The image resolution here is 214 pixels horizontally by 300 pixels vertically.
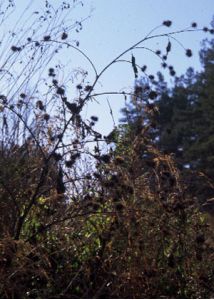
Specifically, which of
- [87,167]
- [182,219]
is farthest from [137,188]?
[87,167]

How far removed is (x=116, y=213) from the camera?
3.55m

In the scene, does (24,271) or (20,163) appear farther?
(20,163)

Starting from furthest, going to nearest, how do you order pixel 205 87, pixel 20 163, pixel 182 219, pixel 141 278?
pixel 205 87 → pixel 20 163 → pixel 182 219 → pixel 141 278

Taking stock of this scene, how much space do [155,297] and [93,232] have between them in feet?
1.86

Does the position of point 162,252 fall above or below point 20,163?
below

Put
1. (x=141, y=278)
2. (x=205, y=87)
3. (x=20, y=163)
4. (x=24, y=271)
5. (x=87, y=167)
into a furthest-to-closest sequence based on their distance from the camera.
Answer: (x=205, y=87)
(x=87, y=167)
(x=20, y=163)
(x=141, y=278)
(x=24, y=271)

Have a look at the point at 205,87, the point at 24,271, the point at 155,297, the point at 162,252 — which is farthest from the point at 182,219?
the point at 205,87

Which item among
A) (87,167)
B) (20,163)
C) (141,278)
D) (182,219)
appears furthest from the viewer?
(87,167)

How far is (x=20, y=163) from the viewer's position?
4145mm

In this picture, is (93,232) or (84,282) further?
(93,232)

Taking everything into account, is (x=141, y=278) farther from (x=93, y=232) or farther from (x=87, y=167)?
(x=87, y=167)

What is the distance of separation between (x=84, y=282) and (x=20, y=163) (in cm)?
101

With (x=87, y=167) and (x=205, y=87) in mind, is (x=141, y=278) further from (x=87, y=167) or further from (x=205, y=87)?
(x=205, y=87)

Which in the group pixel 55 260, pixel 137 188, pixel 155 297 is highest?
pixel 137 188
